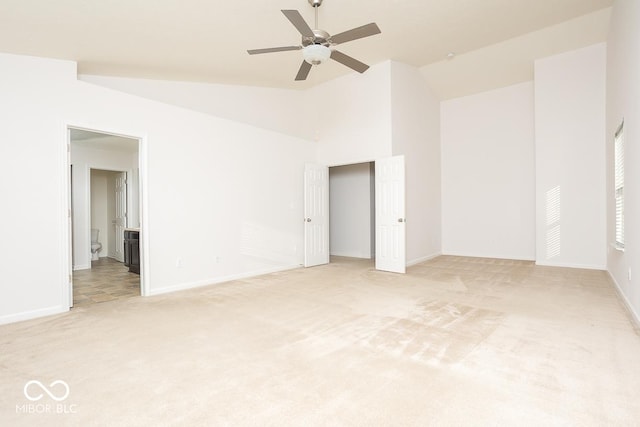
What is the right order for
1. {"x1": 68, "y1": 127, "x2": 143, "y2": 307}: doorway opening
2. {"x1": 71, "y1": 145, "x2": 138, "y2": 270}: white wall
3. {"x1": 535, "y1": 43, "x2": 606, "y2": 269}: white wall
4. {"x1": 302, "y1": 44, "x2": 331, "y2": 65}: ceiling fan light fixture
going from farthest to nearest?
{"x1": 71, "y1": 145, "x2": 138, "y2": 270}: white wall → {"x1": 535, "y1": 43, "x2": 606, "y2": 269}: white wall → {"x1": 68, "y1": 127, "x2": 143, "y2": 307}: doorway opening → {"x1": 302, "y1": 44, "x2": 331, "y2": 65}: ceiling fan light fixture

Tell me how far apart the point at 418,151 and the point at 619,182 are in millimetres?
3328

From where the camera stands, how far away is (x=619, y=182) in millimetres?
4398

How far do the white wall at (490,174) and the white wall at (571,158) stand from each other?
66 centimetres

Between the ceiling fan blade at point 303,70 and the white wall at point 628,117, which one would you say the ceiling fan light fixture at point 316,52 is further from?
the white wall at point 628,117

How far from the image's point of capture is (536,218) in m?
6.34

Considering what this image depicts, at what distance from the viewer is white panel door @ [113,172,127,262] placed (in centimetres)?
775

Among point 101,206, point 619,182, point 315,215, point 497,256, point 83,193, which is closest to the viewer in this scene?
point 619,182

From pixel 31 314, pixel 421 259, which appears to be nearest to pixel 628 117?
pixel 421 259

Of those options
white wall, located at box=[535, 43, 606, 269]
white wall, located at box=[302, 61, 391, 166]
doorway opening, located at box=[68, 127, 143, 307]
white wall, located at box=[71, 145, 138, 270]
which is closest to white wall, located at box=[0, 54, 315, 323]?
white wall, located at box=[302, 61, 391, 166]

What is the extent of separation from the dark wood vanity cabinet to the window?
7576mm

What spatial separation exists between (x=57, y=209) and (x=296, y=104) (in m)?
4.72

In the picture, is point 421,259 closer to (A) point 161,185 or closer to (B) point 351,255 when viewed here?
(B) point 351,255

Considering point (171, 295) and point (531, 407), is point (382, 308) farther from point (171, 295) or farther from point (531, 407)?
point (171, 295)

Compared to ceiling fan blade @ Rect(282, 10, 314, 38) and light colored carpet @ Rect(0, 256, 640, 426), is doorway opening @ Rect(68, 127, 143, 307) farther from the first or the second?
ceiling fan blade @ Rect(282, 10, 314, 38)
